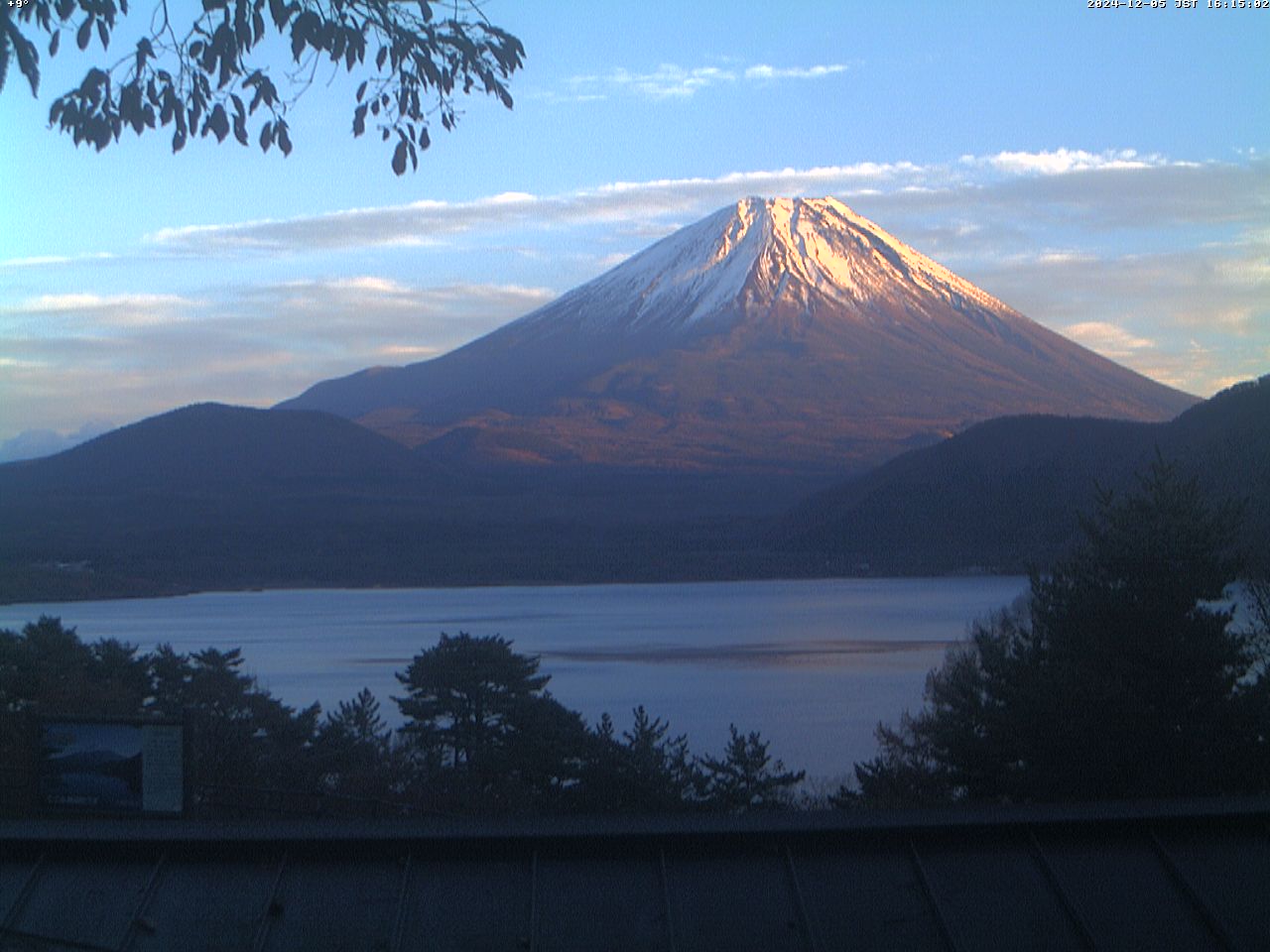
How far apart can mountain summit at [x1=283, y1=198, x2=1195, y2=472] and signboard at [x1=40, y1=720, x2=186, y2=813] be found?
52355 mm

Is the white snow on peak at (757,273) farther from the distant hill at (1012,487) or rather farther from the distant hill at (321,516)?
the distant hill at (1012,487)

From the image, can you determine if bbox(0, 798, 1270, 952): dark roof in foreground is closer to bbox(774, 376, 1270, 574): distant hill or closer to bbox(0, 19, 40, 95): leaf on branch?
bbox(0, 19, 40, 95): leaf on branch

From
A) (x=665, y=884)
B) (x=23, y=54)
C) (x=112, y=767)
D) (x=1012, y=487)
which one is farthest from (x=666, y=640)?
(x=23, y=54)

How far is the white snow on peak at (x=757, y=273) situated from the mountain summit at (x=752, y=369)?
0.69ft

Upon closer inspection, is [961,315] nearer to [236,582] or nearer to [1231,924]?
[236,582]

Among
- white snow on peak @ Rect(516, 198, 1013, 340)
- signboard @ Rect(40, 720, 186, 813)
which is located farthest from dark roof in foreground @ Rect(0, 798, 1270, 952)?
white snow on peak @ Rect(516, 198, 1013, 340)

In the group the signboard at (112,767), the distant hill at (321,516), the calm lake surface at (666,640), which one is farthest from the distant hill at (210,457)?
the signboard at (112,767)

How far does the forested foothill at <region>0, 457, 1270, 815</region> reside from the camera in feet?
36.7

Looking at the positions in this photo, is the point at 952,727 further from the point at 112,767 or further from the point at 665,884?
the point at 112,767

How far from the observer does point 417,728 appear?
1390 cm

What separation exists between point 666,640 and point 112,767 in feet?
57.1

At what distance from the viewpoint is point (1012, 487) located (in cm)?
3077

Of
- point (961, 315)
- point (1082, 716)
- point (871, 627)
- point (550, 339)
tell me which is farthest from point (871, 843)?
point (550, 339)

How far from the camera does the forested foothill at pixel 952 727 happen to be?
11.2 m
